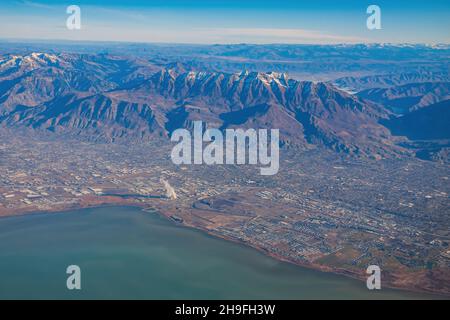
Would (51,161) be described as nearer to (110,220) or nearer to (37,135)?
(37,135)

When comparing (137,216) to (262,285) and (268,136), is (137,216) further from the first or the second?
(268,136)

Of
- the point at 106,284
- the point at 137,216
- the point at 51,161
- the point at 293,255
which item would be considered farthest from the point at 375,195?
the point at 51,161

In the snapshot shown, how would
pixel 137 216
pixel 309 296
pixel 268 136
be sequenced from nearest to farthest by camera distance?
pixel 309 296 < pixel 137 216 < pixel 268 136

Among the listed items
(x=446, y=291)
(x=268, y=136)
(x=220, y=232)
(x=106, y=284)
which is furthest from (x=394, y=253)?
(x=268, y=136)

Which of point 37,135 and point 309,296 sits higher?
point 37,135

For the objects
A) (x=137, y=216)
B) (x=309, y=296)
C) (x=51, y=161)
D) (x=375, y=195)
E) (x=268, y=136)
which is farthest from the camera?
(x=268, y=136)

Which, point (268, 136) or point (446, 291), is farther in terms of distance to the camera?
point (268, 136)
